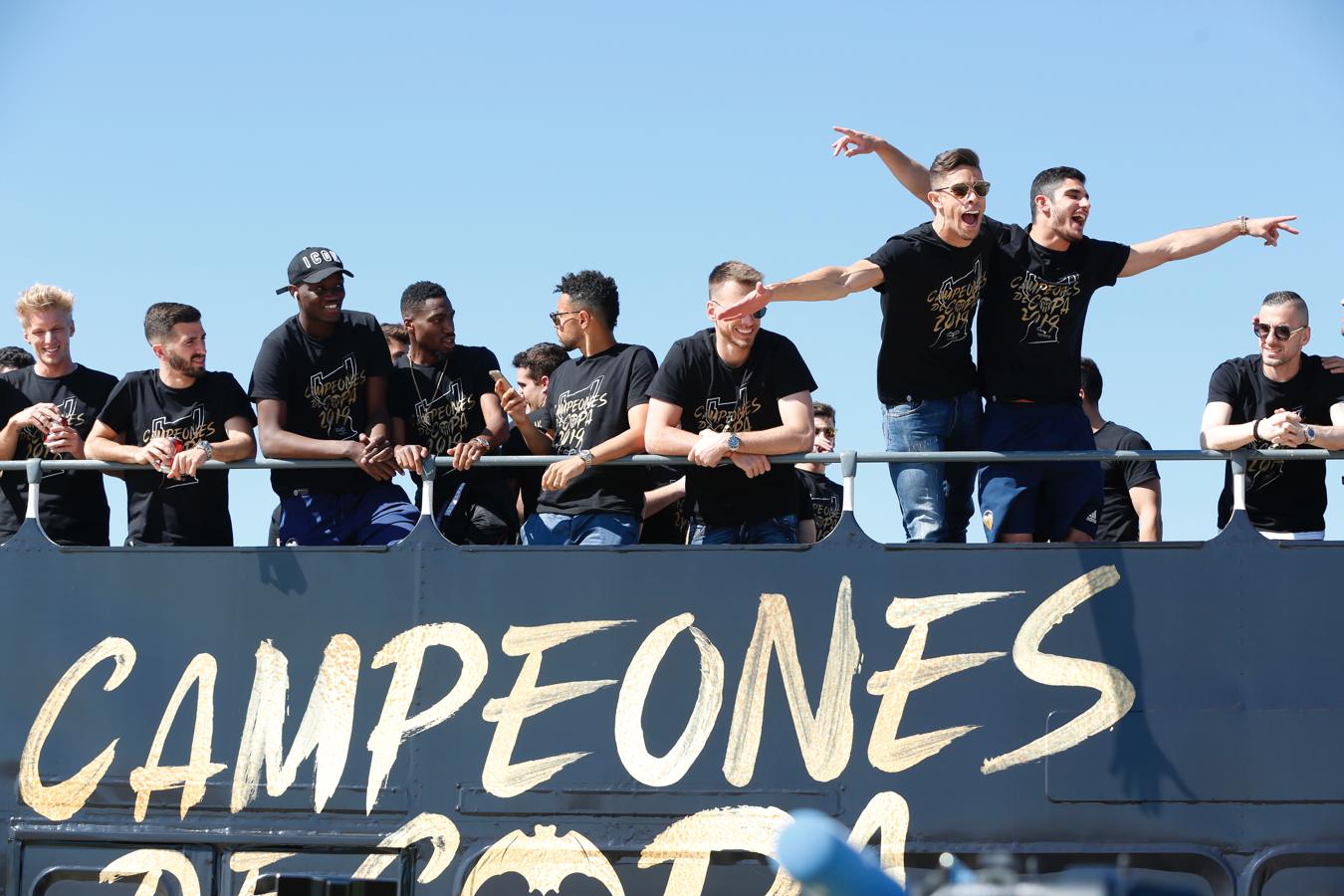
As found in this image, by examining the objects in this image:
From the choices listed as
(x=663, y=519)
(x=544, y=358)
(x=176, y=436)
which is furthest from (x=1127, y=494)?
(x=176, y=436)

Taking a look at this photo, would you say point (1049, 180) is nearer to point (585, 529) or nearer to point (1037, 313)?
point (1037, 313)

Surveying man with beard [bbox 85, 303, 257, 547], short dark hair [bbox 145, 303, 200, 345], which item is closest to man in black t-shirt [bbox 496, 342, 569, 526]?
man with beard [bbox 85, 303, 257, 547]

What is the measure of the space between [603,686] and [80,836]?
2362 mm

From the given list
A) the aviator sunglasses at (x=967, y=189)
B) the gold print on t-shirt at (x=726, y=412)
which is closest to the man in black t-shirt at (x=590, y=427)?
the gold print on t-shirt at (x=726, y=412)

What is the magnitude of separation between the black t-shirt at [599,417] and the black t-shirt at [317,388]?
89 cm

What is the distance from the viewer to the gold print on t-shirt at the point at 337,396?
644cm

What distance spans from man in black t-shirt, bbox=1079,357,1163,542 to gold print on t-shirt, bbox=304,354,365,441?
3367mm

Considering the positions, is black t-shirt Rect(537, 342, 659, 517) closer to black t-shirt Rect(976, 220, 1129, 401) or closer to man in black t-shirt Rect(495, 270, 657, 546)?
man in black t-shirt Rect(495, 270, 657, 546)

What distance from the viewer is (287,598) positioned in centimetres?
623

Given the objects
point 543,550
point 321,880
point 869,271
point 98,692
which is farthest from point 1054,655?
Answer: point 98,692

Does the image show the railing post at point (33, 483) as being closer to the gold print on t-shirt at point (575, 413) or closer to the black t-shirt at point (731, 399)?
the gold print on t-shirt at point (575, 413)

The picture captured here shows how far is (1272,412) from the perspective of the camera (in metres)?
6.19

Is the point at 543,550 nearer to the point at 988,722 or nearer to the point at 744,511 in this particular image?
the point at 744,511

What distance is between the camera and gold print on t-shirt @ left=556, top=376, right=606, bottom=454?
250 inches
